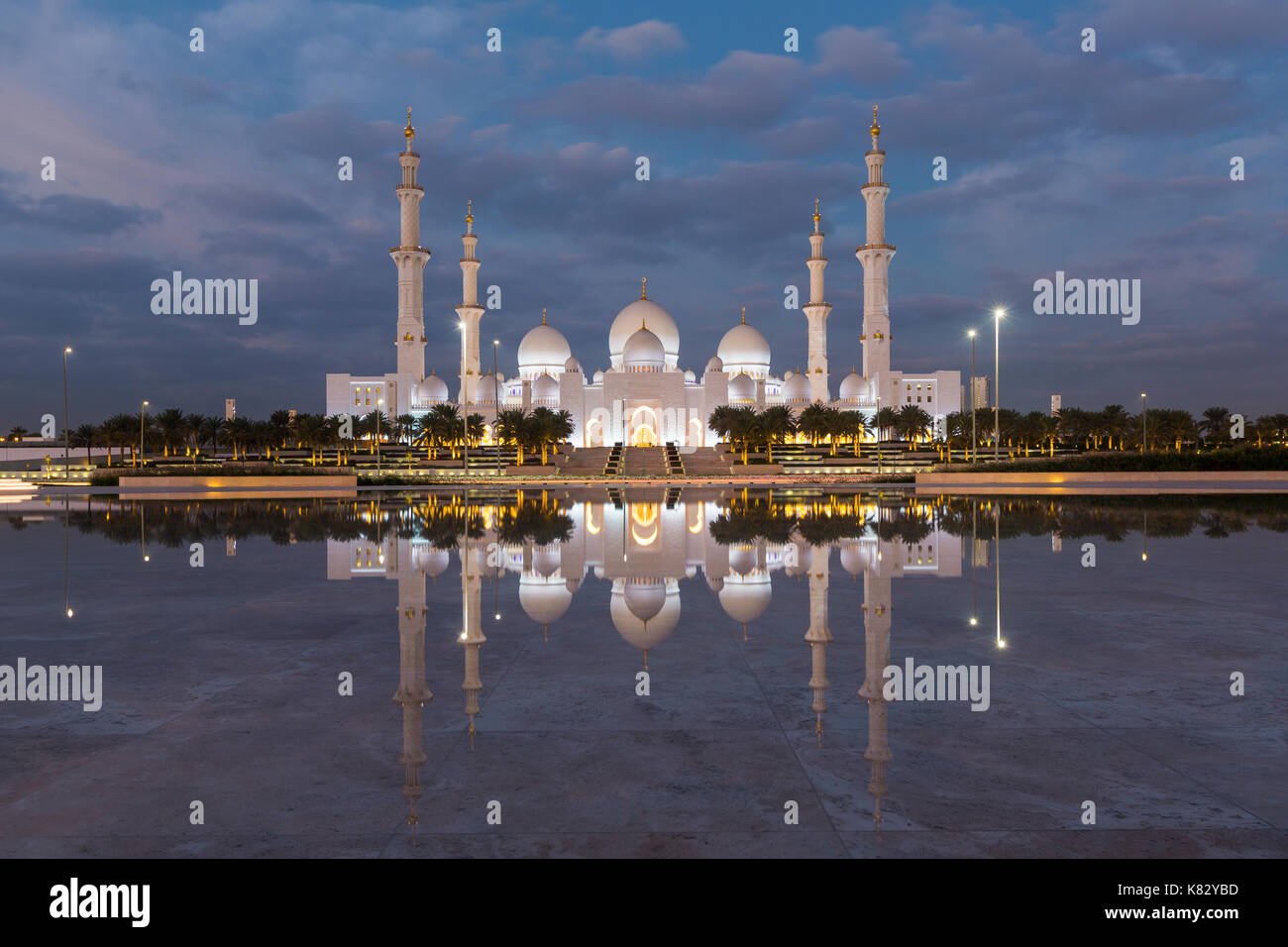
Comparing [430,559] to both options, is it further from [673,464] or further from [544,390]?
[544,390]

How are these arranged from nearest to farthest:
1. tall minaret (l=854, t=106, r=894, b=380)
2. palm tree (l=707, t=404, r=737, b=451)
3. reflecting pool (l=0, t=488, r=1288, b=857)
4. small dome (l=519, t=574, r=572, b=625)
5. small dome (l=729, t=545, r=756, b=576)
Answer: reflecting pool (l=0, t=488, r=1288, b=857), small dome (l=519, t=574, r=572, b=625), small dome (l=729, t=545, r=756, b=576), palm tree (l=707, t=404, r=737, b=451), tall minaret (l=854, t=106, r=894, b=380)

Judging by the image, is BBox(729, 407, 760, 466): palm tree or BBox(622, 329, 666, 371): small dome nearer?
BBox(729, 407, 760, 466): palm tree

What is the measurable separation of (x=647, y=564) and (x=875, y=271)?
188 feet

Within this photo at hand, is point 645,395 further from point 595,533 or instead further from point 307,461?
point 595,533

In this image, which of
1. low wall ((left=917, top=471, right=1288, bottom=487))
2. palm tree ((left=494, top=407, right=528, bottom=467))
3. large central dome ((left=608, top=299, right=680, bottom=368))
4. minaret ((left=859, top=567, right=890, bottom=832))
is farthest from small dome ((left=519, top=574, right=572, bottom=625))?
large central dome ((left=608, top=299, right=680, bottom=368))

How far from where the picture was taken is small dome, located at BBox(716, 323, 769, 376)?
3039 inches

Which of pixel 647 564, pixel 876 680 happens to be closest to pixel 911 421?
pixel 647 564

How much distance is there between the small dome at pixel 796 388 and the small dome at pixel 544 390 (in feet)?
68.5

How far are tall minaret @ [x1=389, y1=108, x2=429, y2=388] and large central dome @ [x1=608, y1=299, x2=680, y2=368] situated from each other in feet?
54.6

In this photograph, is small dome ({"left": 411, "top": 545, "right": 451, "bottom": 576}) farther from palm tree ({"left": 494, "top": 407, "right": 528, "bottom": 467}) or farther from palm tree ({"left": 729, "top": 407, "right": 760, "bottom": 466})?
palm tree ({"left": 729, "top": 407, "right": 760, "bottom": 466})

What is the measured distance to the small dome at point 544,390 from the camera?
71562 mm

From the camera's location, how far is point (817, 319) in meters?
69.6
